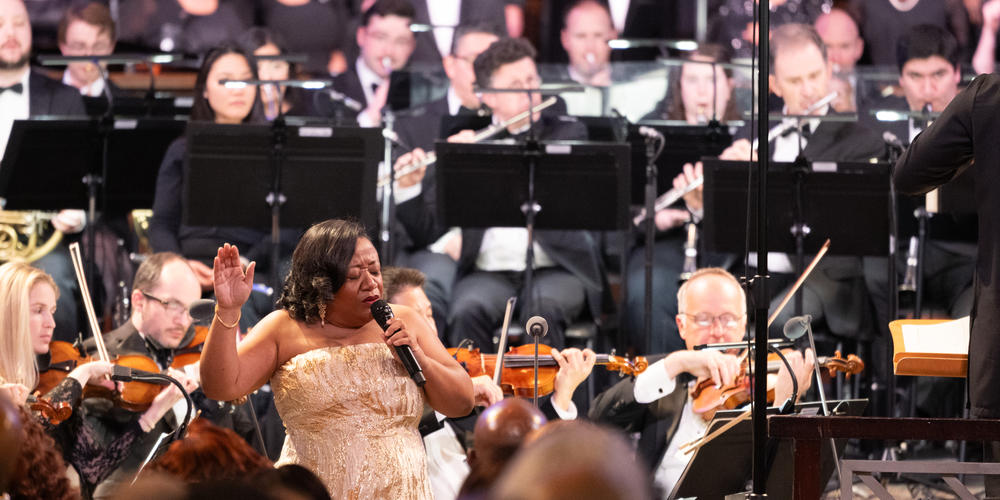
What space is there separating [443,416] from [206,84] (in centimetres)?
317

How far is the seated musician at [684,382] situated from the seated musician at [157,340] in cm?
155

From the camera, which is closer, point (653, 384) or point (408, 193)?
point (653, 384)

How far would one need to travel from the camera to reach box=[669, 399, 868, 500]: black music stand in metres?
4.02

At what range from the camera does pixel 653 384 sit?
4684 millimetres

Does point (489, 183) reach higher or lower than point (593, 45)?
lower

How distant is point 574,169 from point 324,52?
258 cm

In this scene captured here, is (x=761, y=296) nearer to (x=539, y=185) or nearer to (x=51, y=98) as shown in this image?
(x=539, y=185)

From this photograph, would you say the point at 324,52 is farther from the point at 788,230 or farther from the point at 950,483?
the point at 950,483

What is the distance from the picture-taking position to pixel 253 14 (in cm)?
810

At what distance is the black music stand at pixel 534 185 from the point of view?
617 centimetres

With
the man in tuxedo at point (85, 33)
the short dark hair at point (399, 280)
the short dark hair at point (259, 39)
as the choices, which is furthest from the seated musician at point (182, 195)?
the short dark hair at point (399, 280)

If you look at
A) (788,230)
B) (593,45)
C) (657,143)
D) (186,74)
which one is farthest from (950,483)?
(186,74)

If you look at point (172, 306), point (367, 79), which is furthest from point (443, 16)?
point (172, 306)

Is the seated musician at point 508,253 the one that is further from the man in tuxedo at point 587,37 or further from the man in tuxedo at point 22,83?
the man in tuxedo at point 22,83
